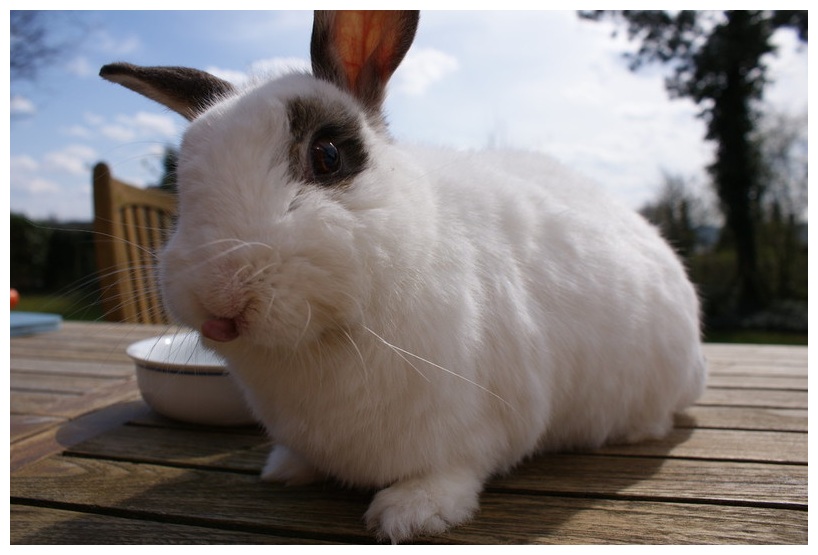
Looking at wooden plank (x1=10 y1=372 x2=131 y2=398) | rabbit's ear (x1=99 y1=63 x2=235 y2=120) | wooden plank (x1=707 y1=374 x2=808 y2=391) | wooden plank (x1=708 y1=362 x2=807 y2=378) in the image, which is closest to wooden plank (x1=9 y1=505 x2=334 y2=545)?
rabbit's ear (x1=99 y1=63 x2=235 y2=120)

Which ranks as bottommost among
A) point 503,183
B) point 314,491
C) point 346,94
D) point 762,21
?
point 314,491

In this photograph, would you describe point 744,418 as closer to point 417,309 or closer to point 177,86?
point 417,309

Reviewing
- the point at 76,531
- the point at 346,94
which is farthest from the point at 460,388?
the point at 76,531

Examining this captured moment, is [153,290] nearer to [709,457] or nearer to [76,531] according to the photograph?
[76,531]

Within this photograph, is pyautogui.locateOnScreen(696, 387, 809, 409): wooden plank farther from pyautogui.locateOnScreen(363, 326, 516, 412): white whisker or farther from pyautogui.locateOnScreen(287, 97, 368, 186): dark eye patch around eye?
pyautogui.locateOnScreen(287, 97, 368, 186): dark eye patch around eye

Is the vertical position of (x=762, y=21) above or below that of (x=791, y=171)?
above

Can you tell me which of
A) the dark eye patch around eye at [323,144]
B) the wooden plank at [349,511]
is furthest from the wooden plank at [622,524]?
the dark eye patch around eye at [323,144]

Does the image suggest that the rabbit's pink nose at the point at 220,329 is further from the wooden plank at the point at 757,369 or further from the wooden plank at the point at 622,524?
the wooden plank at the point at 757,369
